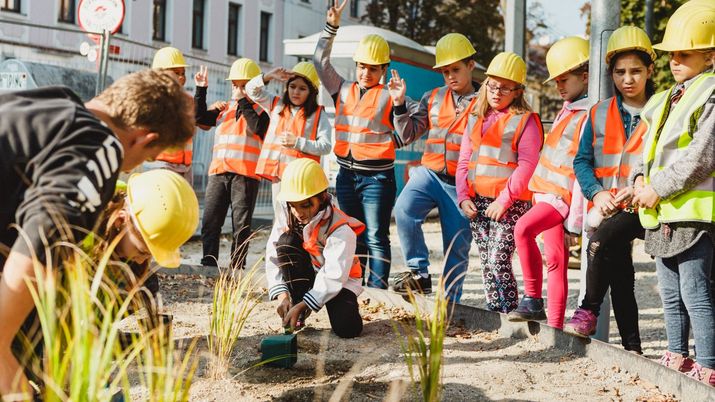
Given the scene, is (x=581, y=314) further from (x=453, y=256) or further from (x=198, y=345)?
(x=198, y=345)

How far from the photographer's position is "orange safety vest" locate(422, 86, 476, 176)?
5.98 meters

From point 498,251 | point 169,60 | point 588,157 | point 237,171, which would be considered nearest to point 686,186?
point 588,157

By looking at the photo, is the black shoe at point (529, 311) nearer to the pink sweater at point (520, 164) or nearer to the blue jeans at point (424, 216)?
the pink sweater at point (520, 164)

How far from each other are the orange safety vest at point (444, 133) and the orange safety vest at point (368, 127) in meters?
0.34

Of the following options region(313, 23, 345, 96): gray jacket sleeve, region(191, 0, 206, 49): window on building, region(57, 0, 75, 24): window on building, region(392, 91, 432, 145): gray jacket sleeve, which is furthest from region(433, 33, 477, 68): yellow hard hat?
region(191, 0, 206, 49): window on building

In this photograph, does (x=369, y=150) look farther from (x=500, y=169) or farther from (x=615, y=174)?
(x=615, y=174)

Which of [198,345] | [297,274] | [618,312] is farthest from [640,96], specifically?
[198,345]

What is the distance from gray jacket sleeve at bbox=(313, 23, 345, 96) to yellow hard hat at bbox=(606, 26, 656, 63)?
2.28 metres

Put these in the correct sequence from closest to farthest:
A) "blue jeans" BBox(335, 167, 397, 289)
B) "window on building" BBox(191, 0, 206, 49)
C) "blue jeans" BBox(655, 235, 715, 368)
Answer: "blue jeans" BBox(655, 235, 715, 368) → "blue jeans" BBox(335, 167, 397, 289) → "window on building" BBox(191, 0, 206, 49)

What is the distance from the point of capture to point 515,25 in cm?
895

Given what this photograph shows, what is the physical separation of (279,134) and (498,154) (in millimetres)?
2057

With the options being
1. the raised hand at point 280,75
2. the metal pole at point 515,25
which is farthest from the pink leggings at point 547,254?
the metal pole at point 515,25

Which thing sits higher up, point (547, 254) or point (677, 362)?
point (547, 254)

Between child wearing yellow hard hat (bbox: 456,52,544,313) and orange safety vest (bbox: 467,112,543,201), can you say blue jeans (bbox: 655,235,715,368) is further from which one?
orange safety vest (bbox: 467,112,543,201)
